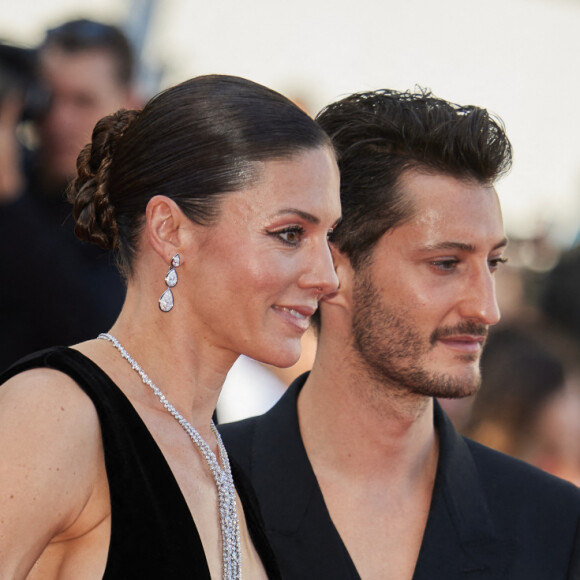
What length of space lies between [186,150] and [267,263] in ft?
1.06

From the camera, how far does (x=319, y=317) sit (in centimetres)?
356

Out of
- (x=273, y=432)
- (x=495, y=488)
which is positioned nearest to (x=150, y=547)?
(x=273, y=432)

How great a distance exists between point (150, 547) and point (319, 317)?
1.56 meters

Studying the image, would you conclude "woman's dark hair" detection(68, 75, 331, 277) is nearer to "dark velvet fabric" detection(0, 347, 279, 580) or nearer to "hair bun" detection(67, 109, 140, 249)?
"hair bun" detection(67, 109, 140, 249)

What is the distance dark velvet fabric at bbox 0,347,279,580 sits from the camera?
2.08 metres

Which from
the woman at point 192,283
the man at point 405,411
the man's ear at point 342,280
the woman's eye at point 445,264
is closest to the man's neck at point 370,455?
the man at point 405,411

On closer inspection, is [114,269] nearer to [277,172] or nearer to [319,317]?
[319,317]

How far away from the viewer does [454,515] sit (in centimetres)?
313

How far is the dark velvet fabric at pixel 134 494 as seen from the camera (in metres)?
2.08

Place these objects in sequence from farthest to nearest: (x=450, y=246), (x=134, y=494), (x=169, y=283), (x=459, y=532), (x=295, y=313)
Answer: (x=450, y=246) → (x=459, y=532) → (x=295, y=313) → (x=169, y=283) → (x=134, y=494)

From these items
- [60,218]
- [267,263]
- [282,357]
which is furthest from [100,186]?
[60,218]

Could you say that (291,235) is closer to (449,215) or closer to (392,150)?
(449,215)

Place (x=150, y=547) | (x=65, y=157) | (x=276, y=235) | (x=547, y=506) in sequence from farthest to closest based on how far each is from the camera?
(x=65, y=157)
(x=547, y=506)
(x=276, y=235)
(x=150, y=547)

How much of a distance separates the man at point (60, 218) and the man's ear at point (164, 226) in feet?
2.80
